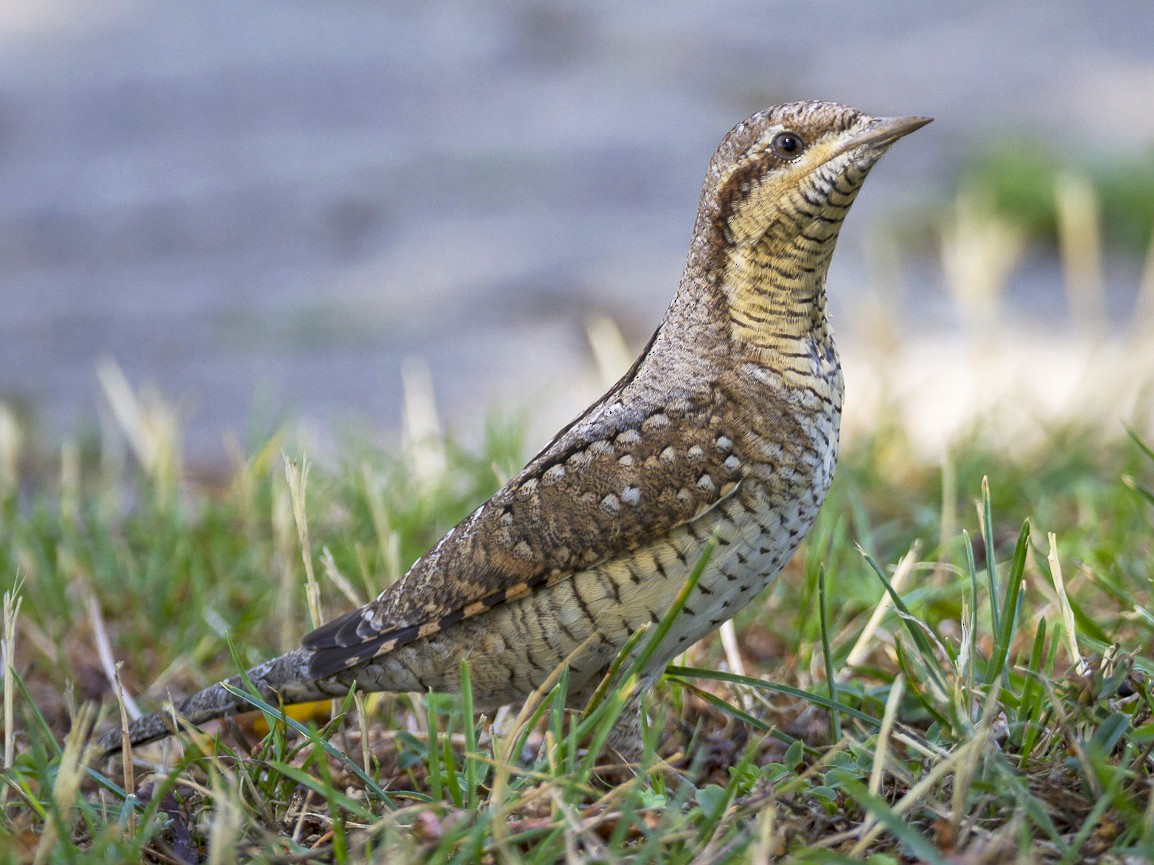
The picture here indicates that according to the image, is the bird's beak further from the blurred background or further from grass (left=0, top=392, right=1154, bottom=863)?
the blurred background

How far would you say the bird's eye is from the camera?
8.11 ft

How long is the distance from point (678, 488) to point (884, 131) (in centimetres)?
76

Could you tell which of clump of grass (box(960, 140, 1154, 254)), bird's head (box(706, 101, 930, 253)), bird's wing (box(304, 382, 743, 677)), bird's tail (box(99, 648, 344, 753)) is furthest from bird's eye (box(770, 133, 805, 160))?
clump of grass (box(960, 140, 1154, 254))

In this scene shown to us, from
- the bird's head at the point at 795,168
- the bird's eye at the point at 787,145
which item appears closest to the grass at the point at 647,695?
the bird's head at the point at 795,168

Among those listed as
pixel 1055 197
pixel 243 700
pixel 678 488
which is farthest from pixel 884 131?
pixel 1055 197

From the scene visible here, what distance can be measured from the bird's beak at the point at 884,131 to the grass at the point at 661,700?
69 cm

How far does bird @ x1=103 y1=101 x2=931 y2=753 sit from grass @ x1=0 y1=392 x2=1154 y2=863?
5.5 inches

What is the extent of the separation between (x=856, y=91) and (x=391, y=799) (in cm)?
929

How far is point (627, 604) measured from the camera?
2451mm

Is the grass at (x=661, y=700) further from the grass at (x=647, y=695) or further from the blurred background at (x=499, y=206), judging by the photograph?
the blurred background at (x=499, y=206)

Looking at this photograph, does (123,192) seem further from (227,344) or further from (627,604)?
(627,604)

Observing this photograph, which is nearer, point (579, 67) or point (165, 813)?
point (165, 813)

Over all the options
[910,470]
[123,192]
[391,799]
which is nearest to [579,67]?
[123,192]

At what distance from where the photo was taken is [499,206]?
8797mm
